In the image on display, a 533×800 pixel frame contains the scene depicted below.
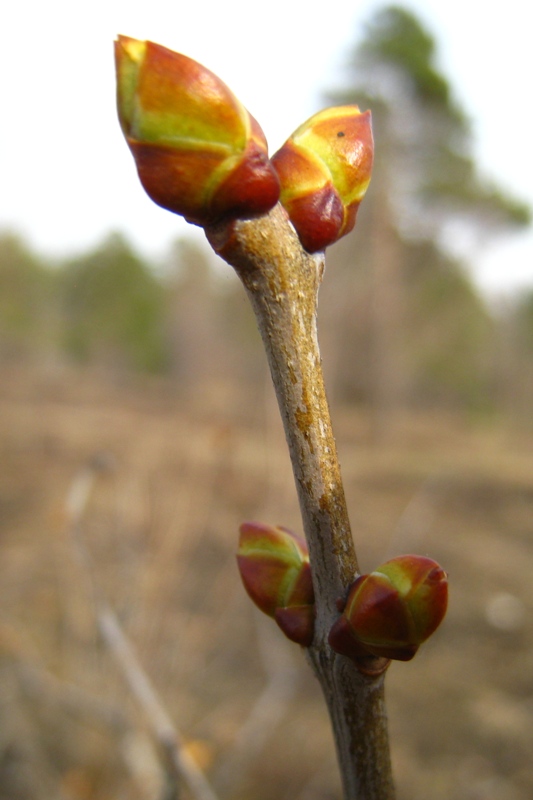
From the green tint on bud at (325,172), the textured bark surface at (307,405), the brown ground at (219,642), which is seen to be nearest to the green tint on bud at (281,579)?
the textured bark surface at (307,405)

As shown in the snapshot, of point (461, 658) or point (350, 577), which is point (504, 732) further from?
point (350, 577)

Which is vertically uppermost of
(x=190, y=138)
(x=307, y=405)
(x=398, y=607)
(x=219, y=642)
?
(x=190, y=138)

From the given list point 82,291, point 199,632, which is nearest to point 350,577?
point 199,632

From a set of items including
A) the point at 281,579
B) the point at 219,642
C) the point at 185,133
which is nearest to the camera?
the point at 185,133

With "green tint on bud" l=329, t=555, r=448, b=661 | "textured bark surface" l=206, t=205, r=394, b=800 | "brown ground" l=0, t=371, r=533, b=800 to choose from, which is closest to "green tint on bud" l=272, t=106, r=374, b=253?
"textured bark surface" l=206, t=205, r=394, b=800

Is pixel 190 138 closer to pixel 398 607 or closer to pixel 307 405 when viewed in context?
pixel 307 405

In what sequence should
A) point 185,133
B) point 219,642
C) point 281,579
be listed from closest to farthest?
point 185,133, point 281,579, point 219,642

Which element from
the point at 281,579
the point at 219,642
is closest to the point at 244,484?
the point at 219,642

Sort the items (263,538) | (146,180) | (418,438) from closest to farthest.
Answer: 1. (146,180)
2. (263,538)
3. (418,438)
